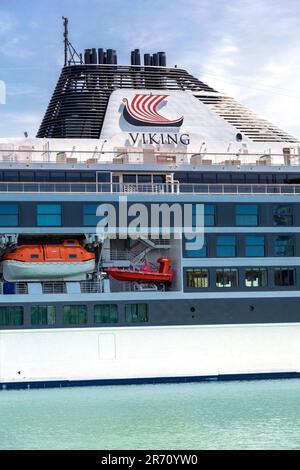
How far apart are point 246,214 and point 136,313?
14.9 ft

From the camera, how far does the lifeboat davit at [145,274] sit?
31.4 metres

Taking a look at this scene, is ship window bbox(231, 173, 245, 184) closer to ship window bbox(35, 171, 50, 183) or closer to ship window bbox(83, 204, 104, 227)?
ship window bbox(83, 204, 104, 227)

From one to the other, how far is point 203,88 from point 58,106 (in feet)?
17.0

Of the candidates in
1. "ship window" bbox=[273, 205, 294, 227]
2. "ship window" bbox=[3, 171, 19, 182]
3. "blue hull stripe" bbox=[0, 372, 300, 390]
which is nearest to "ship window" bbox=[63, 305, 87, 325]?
"blue hull stripe" bbox=[0, 372, 300, 390]

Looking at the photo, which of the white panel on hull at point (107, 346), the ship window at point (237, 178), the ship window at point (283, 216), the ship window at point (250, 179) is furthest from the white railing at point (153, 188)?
the white panel on hull at point (107, 346)

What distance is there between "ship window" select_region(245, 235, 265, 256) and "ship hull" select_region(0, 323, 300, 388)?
2175 millimetres

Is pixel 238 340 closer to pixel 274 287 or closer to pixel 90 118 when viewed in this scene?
pixel 274 287

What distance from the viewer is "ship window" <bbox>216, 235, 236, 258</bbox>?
3161cm

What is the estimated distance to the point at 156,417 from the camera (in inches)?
972

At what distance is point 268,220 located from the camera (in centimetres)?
3222

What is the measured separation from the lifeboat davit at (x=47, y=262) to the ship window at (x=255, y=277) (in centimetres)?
468

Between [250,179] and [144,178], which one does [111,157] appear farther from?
[250,179]
